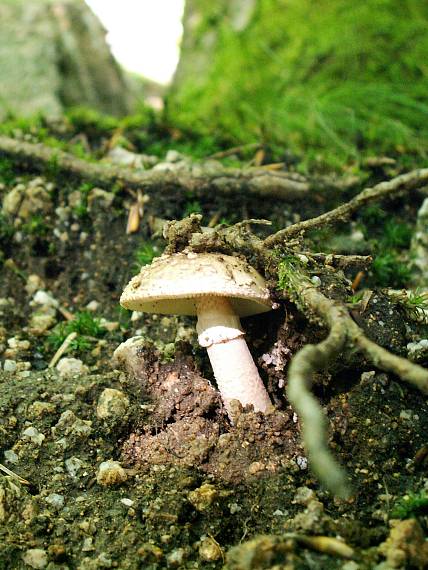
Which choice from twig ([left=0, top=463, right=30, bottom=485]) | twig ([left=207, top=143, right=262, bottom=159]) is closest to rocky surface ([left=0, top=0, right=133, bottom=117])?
twig ([left=207, top=143, right=262, bottom=159])

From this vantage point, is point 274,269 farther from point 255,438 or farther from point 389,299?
point 255,438

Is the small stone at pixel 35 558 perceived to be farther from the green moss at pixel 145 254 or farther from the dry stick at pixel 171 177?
the dry stick at pixel 171 177

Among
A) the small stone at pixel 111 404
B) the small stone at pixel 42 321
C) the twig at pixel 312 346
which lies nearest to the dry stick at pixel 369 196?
the twig at pixel 312 346

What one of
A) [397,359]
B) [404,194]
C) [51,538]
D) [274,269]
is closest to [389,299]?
[274,269]

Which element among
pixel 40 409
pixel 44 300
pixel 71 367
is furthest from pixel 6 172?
pixel 40 409

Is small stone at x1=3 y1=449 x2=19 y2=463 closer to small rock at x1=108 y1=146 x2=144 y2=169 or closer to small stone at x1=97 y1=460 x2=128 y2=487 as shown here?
small stone at x1=97 y1=460 x2=128 y2=487

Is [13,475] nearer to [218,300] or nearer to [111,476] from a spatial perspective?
[111,476]
